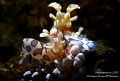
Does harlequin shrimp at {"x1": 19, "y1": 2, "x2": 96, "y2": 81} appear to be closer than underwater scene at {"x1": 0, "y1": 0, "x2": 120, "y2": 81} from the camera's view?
Yes

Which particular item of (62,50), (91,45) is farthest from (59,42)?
(91,45)

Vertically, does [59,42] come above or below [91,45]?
above

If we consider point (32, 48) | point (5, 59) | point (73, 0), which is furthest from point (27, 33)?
point (32, 48)

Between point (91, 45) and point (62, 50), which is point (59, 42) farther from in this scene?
point (91, 45)

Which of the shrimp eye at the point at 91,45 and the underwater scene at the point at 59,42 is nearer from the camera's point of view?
the shrimp eye at the point at 91,45

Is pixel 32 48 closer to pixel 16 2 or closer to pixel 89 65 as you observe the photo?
pixel 89 65
